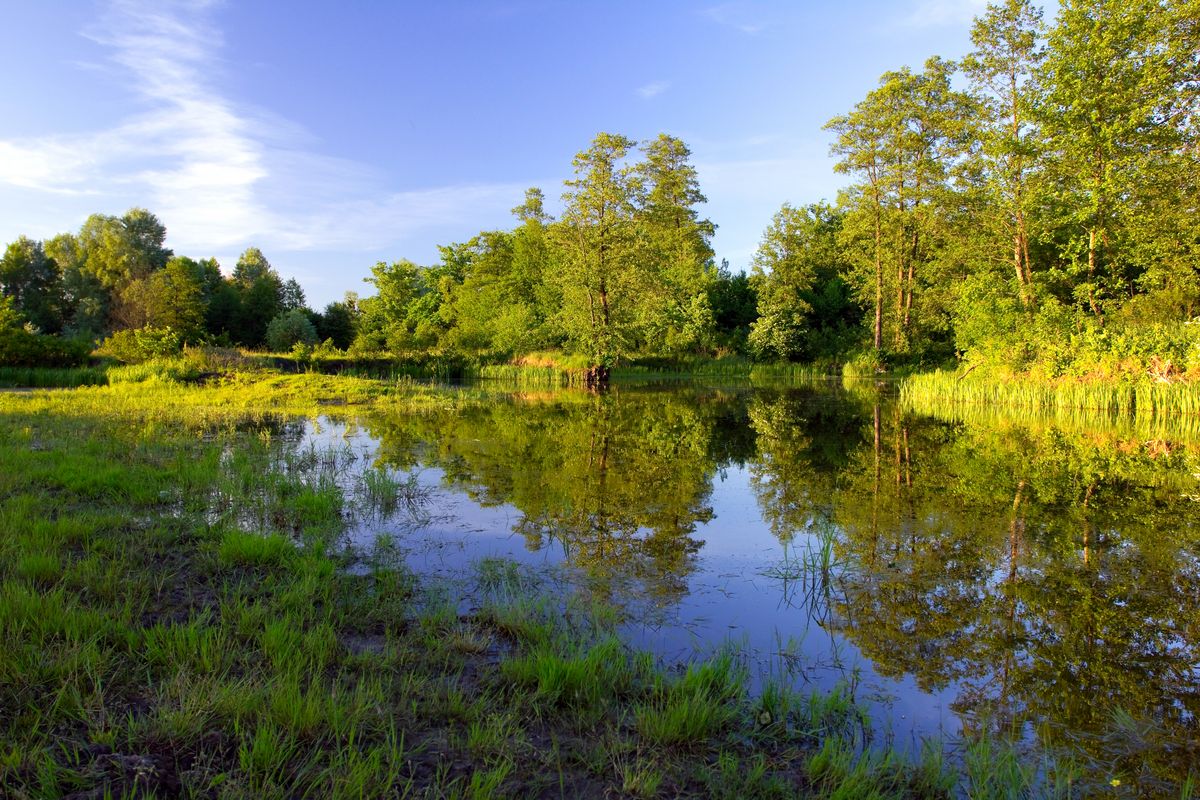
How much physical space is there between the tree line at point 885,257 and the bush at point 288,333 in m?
0.20

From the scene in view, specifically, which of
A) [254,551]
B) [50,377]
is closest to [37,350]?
[50,377]

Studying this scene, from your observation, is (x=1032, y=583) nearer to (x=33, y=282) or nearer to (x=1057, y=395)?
(x=1057, y=395)

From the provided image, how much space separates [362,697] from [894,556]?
14.4 ft

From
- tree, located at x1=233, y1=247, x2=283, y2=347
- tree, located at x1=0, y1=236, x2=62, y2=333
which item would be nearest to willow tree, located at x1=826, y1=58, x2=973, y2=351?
tree, located at x1=233, y1=247, x2=283, y2=347

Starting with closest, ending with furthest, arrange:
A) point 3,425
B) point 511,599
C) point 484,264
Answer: point 511,599 → point 3,425 → point 484,264

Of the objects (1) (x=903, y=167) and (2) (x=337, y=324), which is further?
(2) (x=337, y=324)

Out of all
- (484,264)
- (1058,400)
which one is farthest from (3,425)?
(484,264)

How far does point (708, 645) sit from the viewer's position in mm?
3711

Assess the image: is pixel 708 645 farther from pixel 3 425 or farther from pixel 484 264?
pixel 484 264

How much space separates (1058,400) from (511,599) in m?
17.7

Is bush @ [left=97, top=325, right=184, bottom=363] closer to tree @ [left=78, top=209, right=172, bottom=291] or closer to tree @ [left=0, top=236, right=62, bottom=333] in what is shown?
tree @ [left=78, top=209, right=172, bottom=291]

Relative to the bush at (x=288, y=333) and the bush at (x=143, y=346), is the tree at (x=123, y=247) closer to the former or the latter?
the bush at (x=288, y=333)

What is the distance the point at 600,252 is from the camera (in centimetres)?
3017

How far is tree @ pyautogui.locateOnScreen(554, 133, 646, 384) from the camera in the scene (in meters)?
29.3
